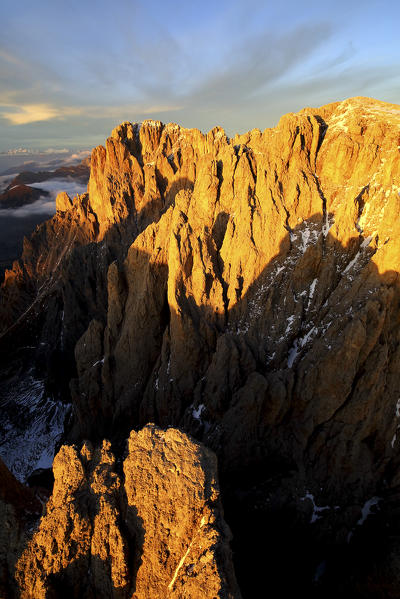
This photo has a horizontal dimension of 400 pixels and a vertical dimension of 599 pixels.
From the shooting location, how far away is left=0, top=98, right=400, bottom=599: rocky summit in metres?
9.32

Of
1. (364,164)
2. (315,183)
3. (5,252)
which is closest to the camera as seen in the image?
(364,164)

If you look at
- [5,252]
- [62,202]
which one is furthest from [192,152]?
[5,252]

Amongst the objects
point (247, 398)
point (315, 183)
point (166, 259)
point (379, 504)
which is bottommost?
point (379, 504)

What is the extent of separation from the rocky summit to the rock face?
47 mm

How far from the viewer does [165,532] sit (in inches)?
360

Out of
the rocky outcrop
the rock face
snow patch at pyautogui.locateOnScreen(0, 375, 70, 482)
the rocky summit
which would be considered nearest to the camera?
the rock face

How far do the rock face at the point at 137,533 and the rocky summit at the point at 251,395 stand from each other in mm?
47

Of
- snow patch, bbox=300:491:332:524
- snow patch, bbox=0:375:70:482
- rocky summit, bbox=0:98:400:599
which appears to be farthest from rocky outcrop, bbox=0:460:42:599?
snow patch, bbox=0:375:70:482

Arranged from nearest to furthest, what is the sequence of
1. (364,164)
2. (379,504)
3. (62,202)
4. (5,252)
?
1. (379,504)
2. (364,164)
3. (62,202)
4. (5,252)

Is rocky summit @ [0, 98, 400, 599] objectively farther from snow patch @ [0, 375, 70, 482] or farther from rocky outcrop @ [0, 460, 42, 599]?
snow patch @ [0, 375, 70, 482]

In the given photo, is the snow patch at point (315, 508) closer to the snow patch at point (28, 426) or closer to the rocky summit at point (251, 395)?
the rocky summit at point (251, 395)

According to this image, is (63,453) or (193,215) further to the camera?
(193,215)

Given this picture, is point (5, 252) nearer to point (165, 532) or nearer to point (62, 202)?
point (62, 202)

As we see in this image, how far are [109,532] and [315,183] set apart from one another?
28.3 meters
